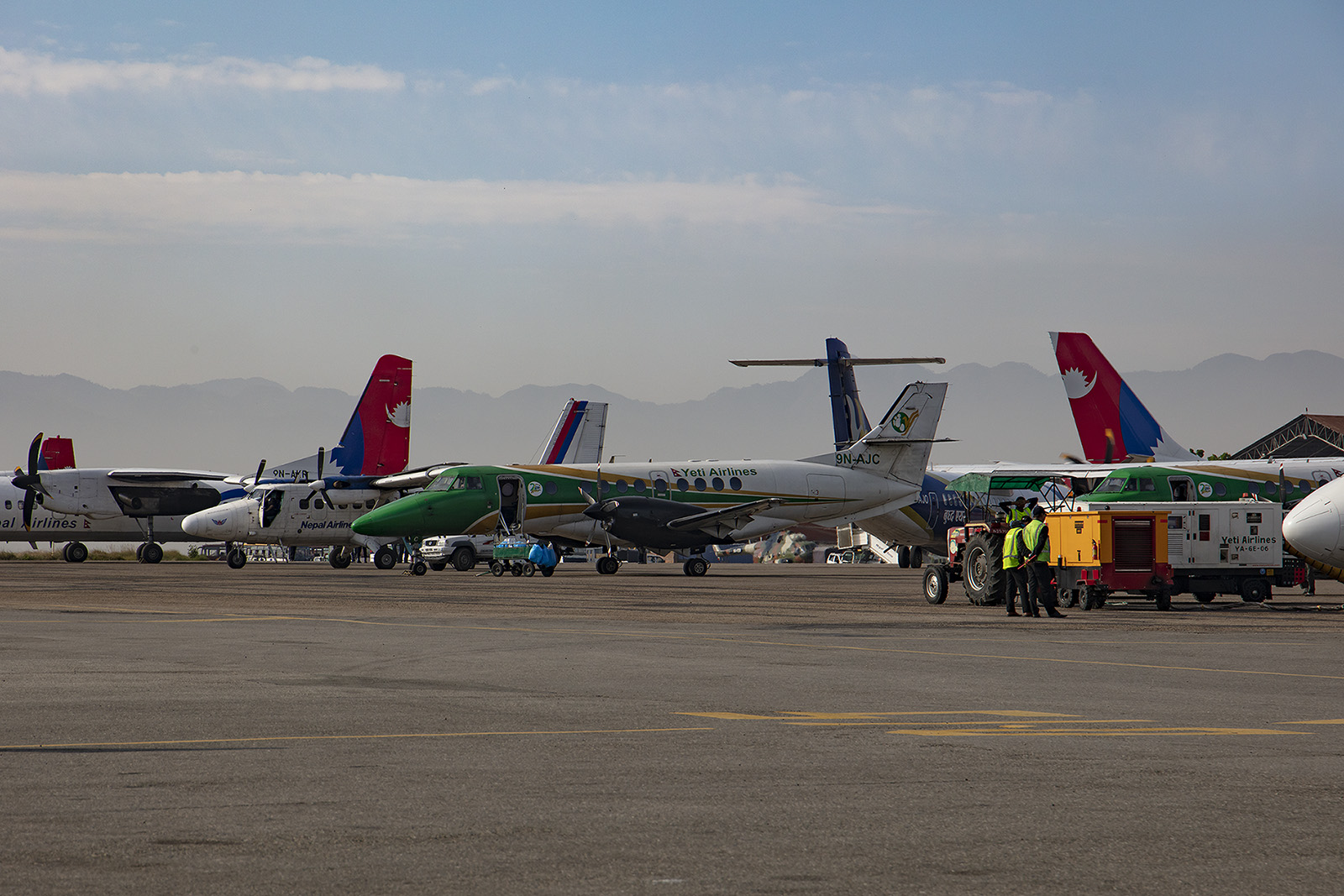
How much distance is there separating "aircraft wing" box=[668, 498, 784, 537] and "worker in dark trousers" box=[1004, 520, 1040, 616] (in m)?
20.2

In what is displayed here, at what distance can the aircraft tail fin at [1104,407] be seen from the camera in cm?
4347

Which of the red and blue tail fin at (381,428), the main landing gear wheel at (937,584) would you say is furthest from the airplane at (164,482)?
the main landing gear wheel at (937,584)

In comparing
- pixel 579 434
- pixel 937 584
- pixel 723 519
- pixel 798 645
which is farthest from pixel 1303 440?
pixel 798 645

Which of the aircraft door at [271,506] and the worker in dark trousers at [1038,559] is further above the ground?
the aircraft door at [271,506]

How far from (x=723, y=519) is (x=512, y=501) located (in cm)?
653

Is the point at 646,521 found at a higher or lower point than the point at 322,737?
higher

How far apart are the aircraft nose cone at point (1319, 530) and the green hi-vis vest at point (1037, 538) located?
4113 mm

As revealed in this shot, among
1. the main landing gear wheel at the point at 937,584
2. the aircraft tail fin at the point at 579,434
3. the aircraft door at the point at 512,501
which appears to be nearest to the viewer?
the main landing gear wheel at the point at 937,584

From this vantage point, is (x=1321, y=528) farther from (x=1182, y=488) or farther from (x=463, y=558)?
(x=463, y=558)

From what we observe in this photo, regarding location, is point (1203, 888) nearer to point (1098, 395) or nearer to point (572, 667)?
point (572, 667)

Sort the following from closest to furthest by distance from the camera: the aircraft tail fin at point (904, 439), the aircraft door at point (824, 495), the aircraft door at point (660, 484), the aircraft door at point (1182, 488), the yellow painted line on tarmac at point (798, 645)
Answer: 1. the yellow painted line on tarmac at point (798, 645)
2. the aircraft door at point (1182, 488)
3. the aircraft door at point (660, 484)
4. the aircraft door at point (824, 495)
5. the aircraft tail fin at point (904, 439)

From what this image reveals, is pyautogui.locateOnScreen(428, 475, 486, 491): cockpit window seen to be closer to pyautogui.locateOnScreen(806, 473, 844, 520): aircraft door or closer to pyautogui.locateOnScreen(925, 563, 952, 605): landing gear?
pyautogui.locateOnScreen(806, 473, 844, 520): aircraft door

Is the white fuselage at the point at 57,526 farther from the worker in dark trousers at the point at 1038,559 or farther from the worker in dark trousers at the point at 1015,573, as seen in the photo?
the worker in dark trousers at the point at 1038,559

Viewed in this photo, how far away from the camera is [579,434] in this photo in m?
67.1
